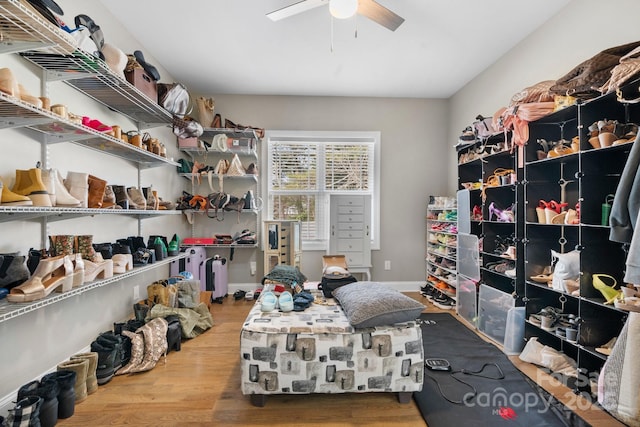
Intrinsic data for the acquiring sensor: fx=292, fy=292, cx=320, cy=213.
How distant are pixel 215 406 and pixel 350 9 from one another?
103 inches

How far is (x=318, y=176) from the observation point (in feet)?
13.6

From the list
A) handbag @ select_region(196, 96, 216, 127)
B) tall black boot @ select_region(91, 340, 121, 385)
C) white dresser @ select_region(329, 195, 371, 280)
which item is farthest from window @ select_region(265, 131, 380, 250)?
tall black boot @ select_region(91, 340, 121, 385)

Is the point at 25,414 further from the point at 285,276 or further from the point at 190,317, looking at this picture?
the point at 285,276

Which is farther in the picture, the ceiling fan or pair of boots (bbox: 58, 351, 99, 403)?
the ceiling fan

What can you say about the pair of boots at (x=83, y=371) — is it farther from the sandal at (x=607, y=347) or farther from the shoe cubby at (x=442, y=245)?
the shoe cubby at (x=442, y=245)

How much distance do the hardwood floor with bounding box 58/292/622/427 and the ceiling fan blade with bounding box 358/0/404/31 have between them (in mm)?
2507

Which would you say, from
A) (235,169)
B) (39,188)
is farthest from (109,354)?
(235,169)

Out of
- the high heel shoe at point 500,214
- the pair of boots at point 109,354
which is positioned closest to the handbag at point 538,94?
the high heel shoe at point 500,214

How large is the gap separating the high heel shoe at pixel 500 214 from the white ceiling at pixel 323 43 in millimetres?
1598

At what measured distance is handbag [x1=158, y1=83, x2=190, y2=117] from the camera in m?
2.66

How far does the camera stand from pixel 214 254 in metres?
4.05

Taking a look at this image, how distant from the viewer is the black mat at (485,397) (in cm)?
157

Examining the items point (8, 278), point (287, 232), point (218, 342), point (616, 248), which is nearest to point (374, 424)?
point (218, 342)

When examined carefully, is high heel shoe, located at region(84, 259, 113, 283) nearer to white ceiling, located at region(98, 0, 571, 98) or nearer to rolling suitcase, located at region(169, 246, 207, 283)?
rolling suitcase, located at region(169, 246, 207, 283)
